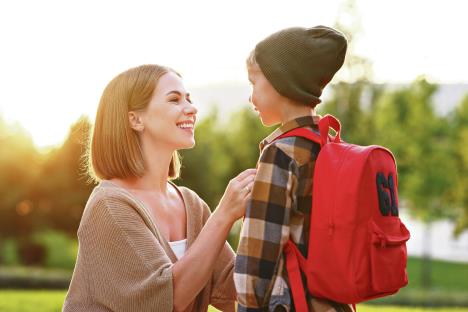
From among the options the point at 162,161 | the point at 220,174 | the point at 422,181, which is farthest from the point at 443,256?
the point at 162,161

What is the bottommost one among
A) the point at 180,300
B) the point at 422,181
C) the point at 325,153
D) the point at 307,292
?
the point at 422,181

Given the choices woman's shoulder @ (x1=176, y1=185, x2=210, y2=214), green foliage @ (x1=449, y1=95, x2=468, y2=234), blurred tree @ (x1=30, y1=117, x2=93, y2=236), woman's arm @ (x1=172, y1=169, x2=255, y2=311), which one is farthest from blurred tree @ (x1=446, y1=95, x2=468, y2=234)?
woman's arm @ (x1=172, y1=169, x2=255, y2=311)

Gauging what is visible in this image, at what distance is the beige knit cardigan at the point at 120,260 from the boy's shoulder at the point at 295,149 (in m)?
0.72

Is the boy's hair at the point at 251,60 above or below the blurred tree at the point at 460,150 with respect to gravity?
above

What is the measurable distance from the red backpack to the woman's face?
0.84 metres

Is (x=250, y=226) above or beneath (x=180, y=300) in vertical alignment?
above

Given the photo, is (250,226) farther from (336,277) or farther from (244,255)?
(336,277)

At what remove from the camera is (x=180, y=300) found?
124 inches

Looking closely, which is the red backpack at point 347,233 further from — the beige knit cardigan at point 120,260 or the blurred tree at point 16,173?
the blurred tree at point 16,173

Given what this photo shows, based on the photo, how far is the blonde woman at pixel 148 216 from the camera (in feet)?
10.3

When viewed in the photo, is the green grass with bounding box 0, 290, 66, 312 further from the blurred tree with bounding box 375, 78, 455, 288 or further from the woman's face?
the blurred tree with bounding box 375, 78, 455, 288

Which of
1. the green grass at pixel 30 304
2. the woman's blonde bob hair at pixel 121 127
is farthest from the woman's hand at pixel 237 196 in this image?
the green grass at pixel 30 304

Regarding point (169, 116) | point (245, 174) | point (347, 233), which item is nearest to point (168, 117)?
point (169, 116)

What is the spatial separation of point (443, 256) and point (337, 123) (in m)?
36.8
